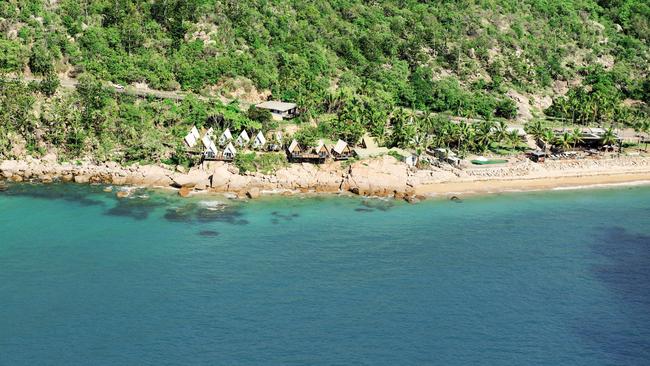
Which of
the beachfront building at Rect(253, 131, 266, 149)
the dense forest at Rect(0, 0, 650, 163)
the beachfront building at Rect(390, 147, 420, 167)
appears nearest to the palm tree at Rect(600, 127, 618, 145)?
the dense forest at Rect(0, 0, 650, 163)

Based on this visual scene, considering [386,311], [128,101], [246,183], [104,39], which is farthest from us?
[104,39]

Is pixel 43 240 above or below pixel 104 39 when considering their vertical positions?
below

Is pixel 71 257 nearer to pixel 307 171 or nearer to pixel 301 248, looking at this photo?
pixel 301 248

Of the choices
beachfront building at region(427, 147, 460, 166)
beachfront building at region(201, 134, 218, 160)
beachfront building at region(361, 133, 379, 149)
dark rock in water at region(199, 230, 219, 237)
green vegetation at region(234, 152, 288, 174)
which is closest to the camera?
dark rock in water at region(199, 230, 219, 237)

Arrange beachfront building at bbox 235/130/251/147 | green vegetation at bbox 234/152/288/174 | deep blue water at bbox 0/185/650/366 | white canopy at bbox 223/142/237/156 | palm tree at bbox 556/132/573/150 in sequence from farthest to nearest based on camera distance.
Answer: palm tree at bbox 556/132/573/150 → beachfront building at bbox 235/130/251/147 → white canopy at bbox 223/142/237/156 → green vegetation at bbox 234/152/288/174 → deep blue water at bbox 0/185/650/366

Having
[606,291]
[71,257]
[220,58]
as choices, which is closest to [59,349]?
[71,257]

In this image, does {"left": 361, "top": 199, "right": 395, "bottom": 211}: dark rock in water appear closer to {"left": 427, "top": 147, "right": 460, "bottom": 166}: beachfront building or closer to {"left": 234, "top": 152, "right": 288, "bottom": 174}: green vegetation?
{"left": 234, "top": 152, "right": 288, "bottom": 174}: green vegetation
